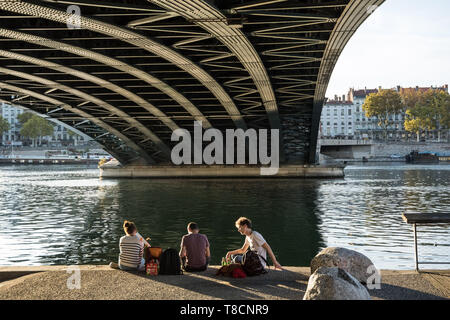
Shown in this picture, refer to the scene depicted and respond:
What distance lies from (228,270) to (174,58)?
19554mm

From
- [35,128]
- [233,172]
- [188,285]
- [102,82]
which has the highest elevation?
[35,128]

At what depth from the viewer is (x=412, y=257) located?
51.6 ft

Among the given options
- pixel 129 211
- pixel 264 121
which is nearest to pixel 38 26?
pixel 129 211

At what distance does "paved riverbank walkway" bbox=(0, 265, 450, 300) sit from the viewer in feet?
26.6

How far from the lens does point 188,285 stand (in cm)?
884

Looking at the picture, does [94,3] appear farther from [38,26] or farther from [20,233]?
[20,233]

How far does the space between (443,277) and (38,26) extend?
2019cm

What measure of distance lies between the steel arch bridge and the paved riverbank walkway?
34.9ft

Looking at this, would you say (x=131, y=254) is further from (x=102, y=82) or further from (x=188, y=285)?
(x=102, y=82)

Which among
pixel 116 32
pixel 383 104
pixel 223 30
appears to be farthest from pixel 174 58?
pixel 383 104

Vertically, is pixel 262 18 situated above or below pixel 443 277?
above

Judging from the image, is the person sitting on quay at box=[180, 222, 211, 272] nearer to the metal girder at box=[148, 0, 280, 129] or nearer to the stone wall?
the metal girder at box=[148, 0, 280, 129]

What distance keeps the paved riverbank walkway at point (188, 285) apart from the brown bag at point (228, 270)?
15 cm
